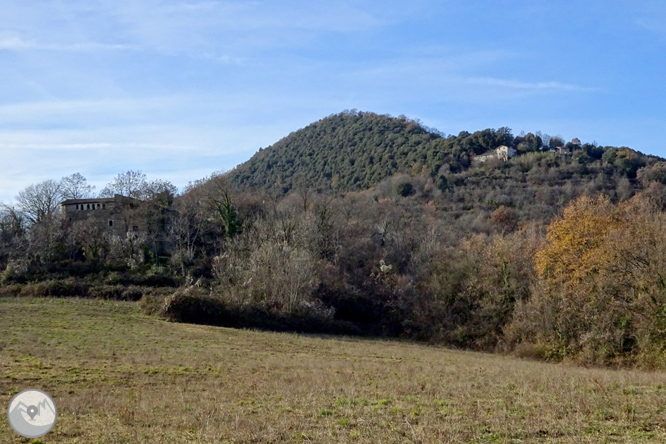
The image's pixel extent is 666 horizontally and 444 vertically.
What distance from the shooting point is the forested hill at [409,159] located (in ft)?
297

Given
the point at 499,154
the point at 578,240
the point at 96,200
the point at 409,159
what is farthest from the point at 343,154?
the point at 578,240

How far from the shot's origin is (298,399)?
42.7 ft

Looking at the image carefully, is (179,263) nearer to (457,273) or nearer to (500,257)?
(457,273)

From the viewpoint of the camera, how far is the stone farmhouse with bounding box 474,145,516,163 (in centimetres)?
10762

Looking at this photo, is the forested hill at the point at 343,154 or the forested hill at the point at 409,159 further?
the forested hill at the point at 343,154

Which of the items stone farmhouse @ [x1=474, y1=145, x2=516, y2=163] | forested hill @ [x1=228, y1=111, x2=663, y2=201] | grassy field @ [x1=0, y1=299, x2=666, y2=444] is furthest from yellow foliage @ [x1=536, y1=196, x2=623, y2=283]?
stone farmhouse @ [x1=474, y1=145, x2=516, y2=163]

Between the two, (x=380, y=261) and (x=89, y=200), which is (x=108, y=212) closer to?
(x=89, y=200)

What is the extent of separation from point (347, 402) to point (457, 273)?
37.2 metres

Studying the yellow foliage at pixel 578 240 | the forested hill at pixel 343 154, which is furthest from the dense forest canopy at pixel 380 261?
the forested hill at pixel 343 154

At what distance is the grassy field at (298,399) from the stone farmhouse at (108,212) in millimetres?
36298

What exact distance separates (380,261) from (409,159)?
60177mm

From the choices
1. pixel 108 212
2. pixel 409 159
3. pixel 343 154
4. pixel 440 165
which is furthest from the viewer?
pixel 343 154

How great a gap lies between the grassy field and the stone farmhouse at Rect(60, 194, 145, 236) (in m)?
36.3

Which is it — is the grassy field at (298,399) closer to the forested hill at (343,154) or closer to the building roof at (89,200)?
the building roof at (89,200)
